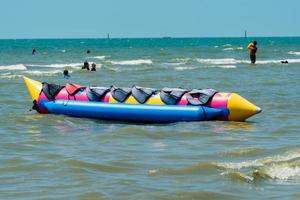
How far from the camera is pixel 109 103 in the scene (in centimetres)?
1408

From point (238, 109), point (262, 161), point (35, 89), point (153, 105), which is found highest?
point (35, 89)

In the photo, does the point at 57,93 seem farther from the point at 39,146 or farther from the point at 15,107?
the point at 39,146

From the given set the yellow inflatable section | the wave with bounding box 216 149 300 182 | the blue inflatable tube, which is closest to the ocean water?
the wave with bounding box 216 149 300 182

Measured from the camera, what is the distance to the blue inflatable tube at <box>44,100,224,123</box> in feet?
43.6

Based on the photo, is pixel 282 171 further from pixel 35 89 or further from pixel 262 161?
pixel 35 89

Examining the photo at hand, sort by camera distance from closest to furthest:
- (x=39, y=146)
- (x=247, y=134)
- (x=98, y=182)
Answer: (x=98, y=182) → (x=39, y=146) → (x=247, y=134)

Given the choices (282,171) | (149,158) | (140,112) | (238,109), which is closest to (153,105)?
(140,112)

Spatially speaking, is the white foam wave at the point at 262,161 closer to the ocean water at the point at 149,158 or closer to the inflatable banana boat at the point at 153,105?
the ocean water at the point at 149,158

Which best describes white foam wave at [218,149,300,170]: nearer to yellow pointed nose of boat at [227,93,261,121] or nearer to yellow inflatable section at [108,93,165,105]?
yellow pointed nose of boat at [227,93,261,121]

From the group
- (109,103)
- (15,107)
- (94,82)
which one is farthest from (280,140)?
(94,82)

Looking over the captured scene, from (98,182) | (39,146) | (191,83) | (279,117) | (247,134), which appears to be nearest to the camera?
(98,182)

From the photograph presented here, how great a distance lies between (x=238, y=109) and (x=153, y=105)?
1.81 metres

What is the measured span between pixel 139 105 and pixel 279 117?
3338mm

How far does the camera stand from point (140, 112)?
13.5m
